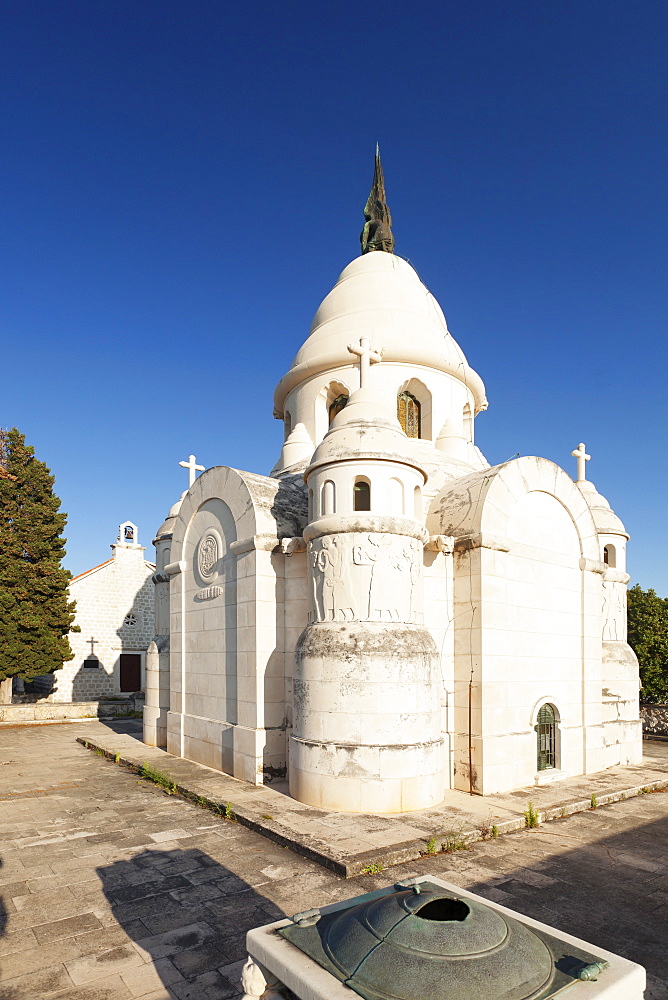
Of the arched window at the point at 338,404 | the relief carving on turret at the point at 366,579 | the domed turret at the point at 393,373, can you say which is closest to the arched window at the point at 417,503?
the relief carving on turret at the point at 366,579

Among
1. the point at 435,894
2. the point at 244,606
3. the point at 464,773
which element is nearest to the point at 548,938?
the point at 435,894

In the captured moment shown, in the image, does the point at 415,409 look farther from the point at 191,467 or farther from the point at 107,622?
the point at 107,622

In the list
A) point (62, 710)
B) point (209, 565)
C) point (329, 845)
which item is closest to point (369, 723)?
point (329, 845)

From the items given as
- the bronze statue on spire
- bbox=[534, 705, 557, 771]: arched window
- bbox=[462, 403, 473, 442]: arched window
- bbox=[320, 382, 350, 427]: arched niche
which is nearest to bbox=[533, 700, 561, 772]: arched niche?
bbox=[534, 705, 557, 771]: arched window

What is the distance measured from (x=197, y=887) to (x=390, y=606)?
4964 millimetres

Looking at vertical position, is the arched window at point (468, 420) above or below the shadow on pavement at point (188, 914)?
above

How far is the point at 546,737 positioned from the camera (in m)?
13.6

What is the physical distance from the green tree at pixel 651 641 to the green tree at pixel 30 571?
2150 cm

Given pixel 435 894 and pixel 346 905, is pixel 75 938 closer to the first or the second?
pixel 346 905

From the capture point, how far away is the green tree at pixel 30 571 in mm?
25031

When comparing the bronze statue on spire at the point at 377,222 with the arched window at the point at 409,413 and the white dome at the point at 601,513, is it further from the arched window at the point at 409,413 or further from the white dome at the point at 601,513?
the white dome at the point at 601,513

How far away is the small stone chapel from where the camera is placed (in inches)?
416

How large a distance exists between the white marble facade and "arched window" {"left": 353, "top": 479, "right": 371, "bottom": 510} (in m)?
0.03

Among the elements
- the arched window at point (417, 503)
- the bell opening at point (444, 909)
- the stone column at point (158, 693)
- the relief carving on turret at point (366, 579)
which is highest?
the arched window at point (417, 503)
